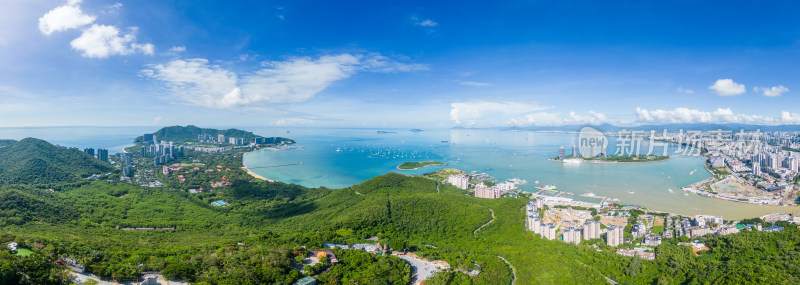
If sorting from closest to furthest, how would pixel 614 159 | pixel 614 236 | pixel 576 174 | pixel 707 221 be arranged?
pixel 614 236 → pixel 707 221 → pixel 576 174 → pixel 614 159

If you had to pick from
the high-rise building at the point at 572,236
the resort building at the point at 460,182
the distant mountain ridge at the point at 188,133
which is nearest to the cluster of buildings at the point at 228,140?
the distant mountain ridge at the point at 188,133

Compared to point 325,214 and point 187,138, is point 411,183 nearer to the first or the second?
point 325,214

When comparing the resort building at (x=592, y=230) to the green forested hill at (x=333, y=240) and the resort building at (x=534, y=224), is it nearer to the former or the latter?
the green forested hill at (x=333, y=240)

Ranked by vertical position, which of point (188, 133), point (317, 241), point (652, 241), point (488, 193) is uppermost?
point (188, 133)

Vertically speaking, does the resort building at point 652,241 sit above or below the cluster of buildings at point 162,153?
below

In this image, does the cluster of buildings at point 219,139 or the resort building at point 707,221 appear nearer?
the resort building at point 707,221

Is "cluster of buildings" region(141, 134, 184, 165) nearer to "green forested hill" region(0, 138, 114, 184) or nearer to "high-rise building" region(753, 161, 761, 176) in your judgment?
"green forested hill" region(0, 138, 114, 184)

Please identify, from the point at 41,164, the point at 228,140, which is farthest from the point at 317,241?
the point at 228,140

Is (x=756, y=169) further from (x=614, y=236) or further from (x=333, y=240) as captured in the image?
(x=333, y=240)
